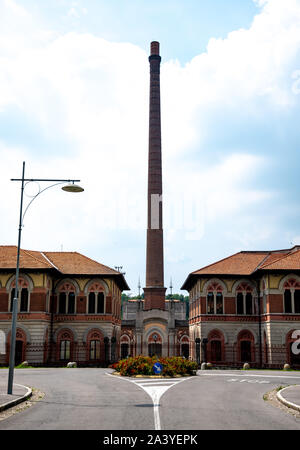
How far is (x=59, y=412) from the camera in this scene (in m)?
13.3

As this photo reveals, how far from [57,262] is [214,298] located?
1528 cm

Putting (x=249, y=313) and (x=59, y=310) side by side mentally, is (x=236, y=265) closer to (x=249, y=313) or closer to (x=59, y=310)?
(x=249, y=313)

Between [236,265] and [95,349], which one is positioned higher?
[236,265]

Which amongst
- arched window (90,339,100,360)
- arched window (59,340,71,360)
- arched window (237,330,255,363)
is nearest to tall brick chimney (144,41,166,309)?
arched window (90,339,100,360)

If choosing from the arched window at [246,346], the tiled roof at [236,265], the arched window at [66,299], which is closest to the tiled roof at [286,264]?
the tiled roof at [236,265]

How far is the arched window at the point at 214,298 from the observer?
4257 cm

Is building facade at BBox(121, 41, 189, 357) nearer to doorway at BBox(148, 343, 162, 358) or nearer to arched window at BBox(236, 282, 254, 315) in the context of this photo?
doorway at BBox(148, 343, 162, 358)

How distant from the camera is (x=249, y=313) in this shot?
139 feet

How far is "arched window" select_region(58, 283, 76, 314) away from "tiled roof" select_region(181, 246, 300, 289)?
11.1 metres

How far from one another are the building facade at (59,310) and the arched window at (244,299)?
36.9ft

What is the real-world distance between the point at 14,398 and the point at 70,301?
2704cm

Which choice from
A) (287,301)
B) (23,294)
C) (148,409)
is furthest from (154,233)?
(148,409)
